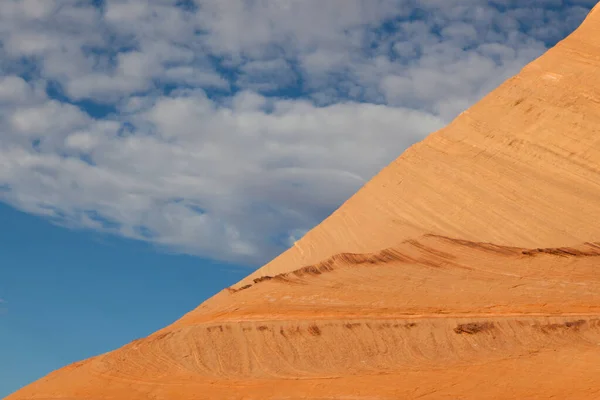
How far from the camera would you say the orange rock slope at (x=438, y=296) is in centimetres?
1897

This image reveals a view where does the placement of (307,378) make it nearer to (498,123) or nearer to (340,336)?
(340,336)

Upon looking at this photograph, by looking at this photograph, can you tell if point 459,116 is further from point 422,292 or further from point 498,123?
point 422,292

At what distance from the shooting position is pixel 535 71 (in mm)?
29703

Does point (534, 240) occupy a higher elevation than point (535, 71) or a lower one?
lower

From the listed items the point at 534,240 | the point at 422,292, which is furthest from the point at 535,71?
the point at 422,292

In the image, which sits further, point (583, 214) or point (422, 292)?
point (583, 214)

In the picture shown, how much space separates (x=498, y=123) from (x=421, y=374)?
12.7 m

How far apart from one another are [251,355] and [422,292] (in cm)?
511

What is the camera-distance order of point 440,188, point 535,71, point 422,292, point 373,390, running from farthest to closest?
1. point 535,71
2. point 440,188
3. point 422,292
4. point 373,390

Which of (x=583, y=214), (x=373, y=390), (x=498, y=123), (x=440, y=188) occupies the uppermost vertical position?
(x=498, y=123)

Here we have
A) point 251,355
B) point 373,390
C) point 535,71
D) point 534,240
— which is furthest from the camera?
point 535,71

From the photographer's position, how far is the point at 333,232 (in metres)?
28.1

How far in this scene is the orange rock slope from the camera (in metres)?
19.0

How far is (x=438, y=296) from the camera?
70.7 feet
